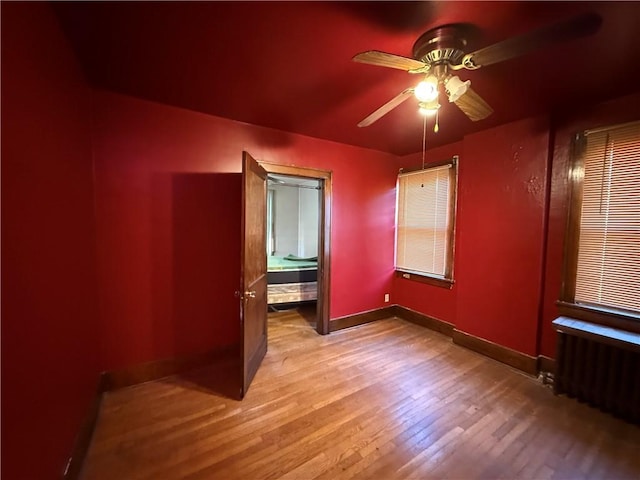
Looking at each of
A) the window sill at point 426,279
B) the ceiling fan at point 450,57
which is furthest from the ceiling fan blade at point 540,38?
the window sill at point 426,279

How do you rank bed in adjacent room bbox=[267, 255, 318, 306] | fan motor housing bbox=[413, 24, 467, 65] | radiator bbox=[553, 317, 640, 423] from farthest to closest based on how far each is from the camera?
bed in adjacent room bbox=[267, 255, 318, 306] → radiator bbox=[553, 317, 640, 423] → fan motor housing bbox=[413, 24, 467, 65]

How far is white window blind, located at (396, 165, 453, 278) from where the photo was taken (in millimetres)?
3488

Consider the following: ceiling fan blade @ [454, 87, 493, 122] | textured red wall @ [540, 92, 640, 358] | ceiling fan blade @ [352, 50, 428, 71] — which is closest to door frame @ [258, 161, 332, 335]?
ceiling fan blade @ [454, 87, 493, 122]

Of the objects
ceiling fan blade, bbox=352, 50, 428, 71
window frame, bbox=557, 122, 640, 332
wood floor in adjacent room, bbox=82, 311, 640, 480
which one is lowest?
wood floor in adjacent room, bbox=82, 311, 640, 480

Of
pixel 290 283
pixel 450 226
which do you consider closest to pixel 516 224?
pixel 450 226

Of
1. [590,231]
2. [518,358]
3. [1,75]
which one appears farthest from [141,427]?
[590,231]

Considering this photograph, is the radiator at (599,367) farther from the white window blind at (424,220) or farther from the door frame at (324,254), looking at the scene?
the door frame at (324,254)

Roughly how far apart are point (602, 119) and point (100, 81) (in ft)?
13.1

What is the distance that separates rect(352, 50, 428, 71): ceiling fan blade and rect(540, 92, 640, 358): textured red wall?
1.86m

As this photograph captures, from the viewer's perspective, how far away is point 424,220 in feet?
12.2

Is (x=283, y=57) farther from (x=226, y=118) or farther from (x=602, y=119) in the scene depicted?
(x=602, y=119)

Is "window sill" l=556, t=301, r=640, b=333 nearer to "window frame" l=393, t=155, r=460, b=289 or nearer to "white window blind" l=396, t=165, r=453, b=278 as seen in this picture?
"window frame" l=393, t=155, r=460, b=289

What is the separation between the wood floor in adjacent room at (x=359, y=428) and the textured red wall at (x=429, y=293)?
0.83 metres

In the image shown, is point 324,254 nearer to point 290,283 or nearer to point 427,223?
point 290,283
